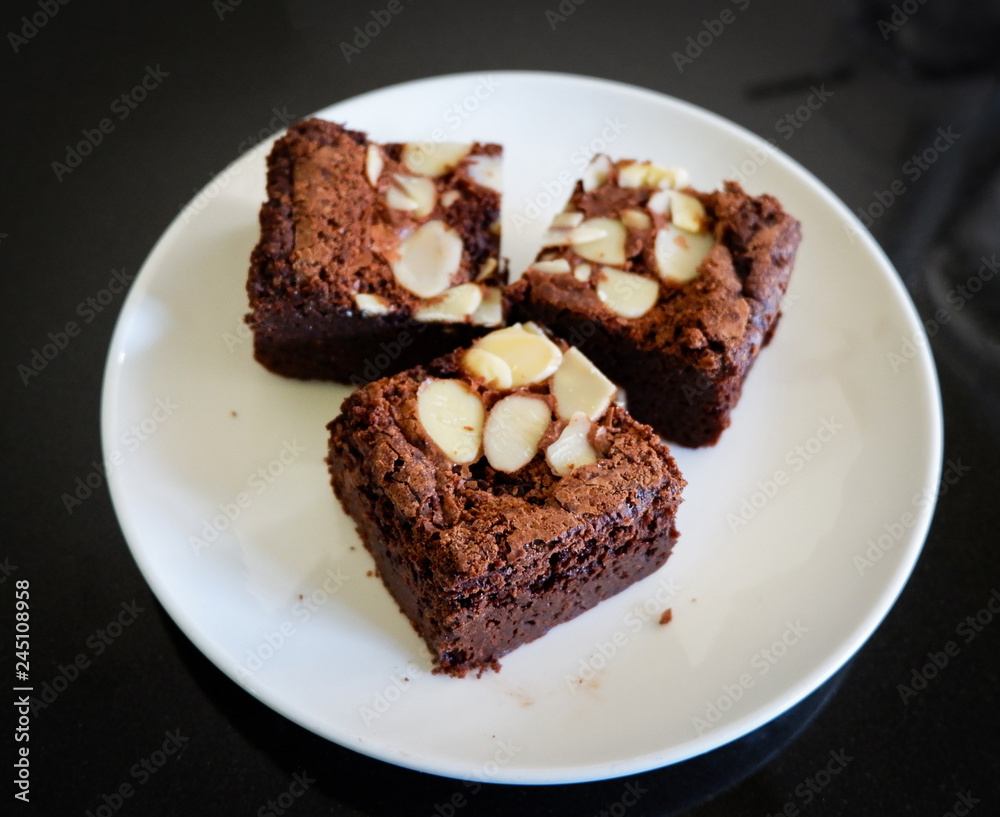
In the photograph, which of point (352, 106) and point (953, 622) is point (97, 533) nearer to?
point (352, 106)

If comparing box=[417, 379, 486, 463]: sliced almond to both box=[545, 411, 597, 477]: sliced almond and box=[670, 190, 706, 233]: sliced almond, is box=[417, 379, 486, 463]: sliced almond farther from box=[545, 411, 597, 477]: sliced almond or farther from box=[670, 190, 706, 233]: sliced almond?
box=[670, 190, 706, 233]: sliced almond

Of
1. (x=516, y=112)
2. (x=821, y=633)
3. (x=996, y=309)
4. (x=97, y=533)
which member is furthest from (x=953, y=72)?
(x=97, y=533)

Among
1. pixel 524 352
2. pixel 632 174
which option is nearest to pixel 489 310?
pixel 524 352

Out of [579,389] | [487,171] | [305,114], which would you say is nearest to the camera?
[579,389]

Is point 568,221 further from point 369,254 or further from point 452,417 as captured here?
point 452,417

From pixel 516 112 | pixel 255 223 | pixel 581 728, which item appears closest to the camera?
pixel 581 728

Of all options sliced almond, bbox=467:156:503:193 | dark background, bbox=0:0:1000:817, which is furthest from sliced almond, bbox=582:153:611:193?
dark background, bbox=0:0:1000:817
